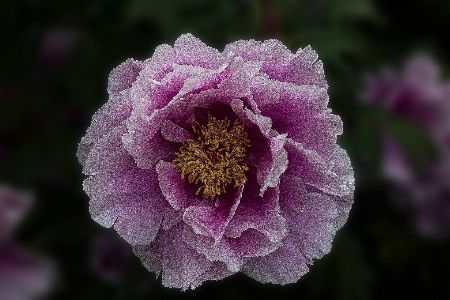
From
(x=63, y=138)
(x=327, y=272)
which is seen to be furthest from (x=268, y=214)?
(x=63, y=138)

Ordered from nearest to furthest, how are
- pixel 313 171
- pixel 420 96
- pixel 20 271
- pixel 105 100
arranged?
1. pixel 313 171
2. pixel 105 100
3. pixel 20 271
4. pixel 420 96

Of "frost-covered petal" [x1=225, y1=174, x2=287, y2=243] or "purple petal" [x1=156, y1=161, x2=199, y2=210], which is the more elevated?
"purple petal" [x1=156, y1=161, x2=199, y2=210]

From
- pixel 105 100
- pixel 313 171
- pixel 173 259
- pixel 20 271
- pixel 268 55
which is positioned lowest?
pixel 20 271

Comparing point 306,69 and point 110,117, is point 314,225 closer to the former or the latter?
point 306,69

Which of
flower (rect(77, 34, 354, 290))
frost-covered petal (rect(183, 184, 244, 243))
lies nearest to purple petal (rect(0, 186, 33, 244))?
flower (rect(77, 34, 354, 290))

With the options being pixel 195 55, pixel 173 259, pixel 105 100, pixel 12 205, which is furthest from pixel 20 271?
pixel 195 55

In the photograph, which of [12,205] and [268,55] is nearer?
[268,55]

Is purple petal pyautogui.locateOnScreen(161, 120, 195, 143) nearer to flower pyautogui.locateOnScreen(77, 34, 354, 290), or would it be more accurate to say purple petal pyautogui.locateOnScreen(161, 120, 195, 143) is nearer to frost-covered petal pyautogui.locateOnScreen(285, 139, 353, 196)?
flower pyautogui.locateOnScreen(77, 34, 354, 290)
